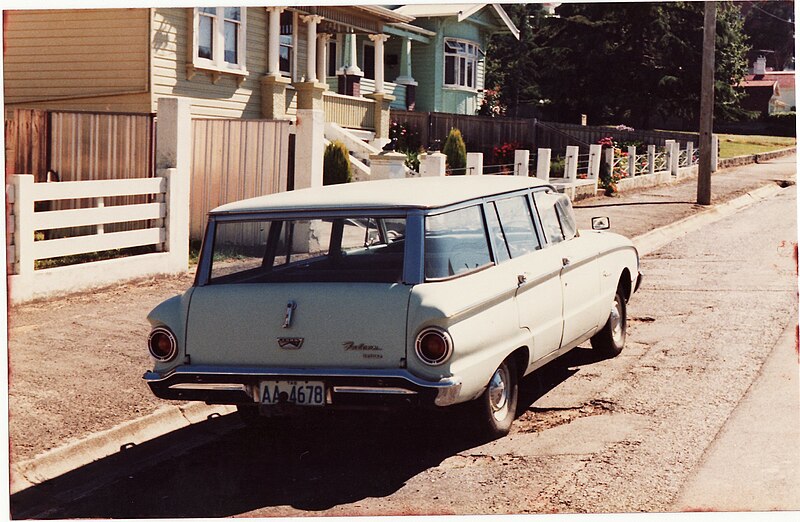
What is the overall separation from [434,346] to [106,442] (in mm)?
2394

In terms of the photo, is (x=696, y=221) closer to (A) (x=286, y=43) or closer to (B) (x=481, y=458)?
(A) (x=286, y=43)

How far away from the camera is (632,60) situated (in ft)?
149

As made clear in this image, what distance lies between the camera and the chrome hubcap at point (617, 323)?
911cm

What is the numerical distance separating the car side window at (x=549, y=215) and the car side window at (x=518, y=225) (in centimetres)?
23

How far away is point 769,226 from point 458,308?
1593 cm

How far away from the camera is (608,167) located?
87.0 feet

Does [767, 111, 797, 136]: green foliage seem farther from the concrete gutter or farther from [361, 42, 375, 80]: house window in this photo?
[361, 42, 375, 80]: house window

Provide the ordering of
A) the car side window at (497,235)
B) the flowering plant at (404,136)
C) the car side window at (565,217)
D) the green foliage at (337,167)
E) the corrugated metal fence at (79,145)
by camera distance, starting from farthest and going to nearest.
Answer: the flowering plant at (404,136) < the green foliage at (337,167) < the corrugated metal fence at (79,145) < the car side window at (565,217) < the car side window at (497,235)

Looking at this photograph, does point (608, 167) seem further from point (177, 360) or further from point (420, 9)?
point (177, 360)

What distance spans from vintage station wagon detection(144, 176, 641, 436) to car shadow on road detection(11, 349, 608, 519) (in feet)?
1.15

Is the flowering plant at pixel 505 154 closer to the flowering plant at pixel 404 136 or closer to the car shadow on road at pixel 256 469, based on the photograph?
the flowering plant at pixel 404 136

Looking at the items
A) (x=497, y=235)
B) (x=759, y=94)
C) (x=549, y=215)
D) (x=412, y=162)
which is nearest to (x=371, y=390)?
(x=497, y=235)

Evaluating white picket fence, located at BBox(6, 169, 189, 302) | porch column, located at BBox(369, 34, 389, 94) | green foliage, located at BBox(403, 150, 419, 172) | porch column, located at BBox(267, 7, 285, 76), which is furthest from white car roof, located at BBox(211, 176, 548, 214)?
porch column, located at BBox(369, 34, 389, 94)

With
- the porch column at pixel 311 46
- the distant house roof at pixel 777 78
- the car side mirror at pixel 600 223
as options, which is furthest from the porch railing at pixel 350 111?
the distant house roof at pixel 777 78
